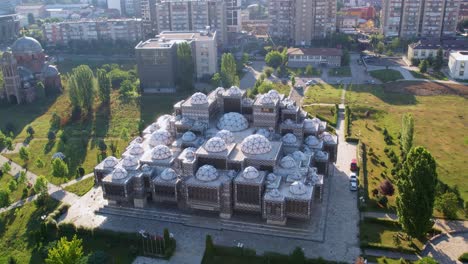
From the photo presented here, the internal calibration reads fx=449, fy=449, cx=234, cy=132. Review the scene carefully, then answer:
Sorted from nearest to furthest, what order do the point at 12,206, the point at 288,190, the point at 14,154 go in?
the point at 288,190 < the point at 12,206 < the point at 14,154

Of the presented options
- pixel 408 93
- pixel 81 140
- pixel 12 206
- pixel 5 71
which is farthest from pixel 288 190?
pixel 5 71

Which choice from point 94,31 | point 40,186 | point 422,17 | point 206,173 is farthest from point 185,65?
point 422,17

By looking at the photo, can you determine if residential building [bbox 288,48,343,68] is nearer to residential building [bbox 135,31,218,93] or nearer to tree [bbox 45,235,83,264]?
residential building [bbox 135,31,218,93]

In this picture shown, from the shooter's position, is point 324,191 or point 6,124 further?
point 6,124

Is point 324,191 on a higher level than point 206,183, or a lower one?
lower

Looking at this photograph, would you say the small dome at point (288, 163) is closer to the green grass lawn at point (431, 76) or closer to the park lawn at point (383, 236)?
the park lawn at point (383, 236)

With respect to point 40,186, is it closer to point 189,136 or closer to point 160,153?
point 160,153

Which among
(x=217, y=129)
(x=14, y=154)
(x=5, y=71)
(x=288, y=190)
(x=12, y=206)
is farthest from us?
(x=5, y=71)

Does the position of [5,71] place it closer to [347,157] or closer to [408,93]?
[347,157]
